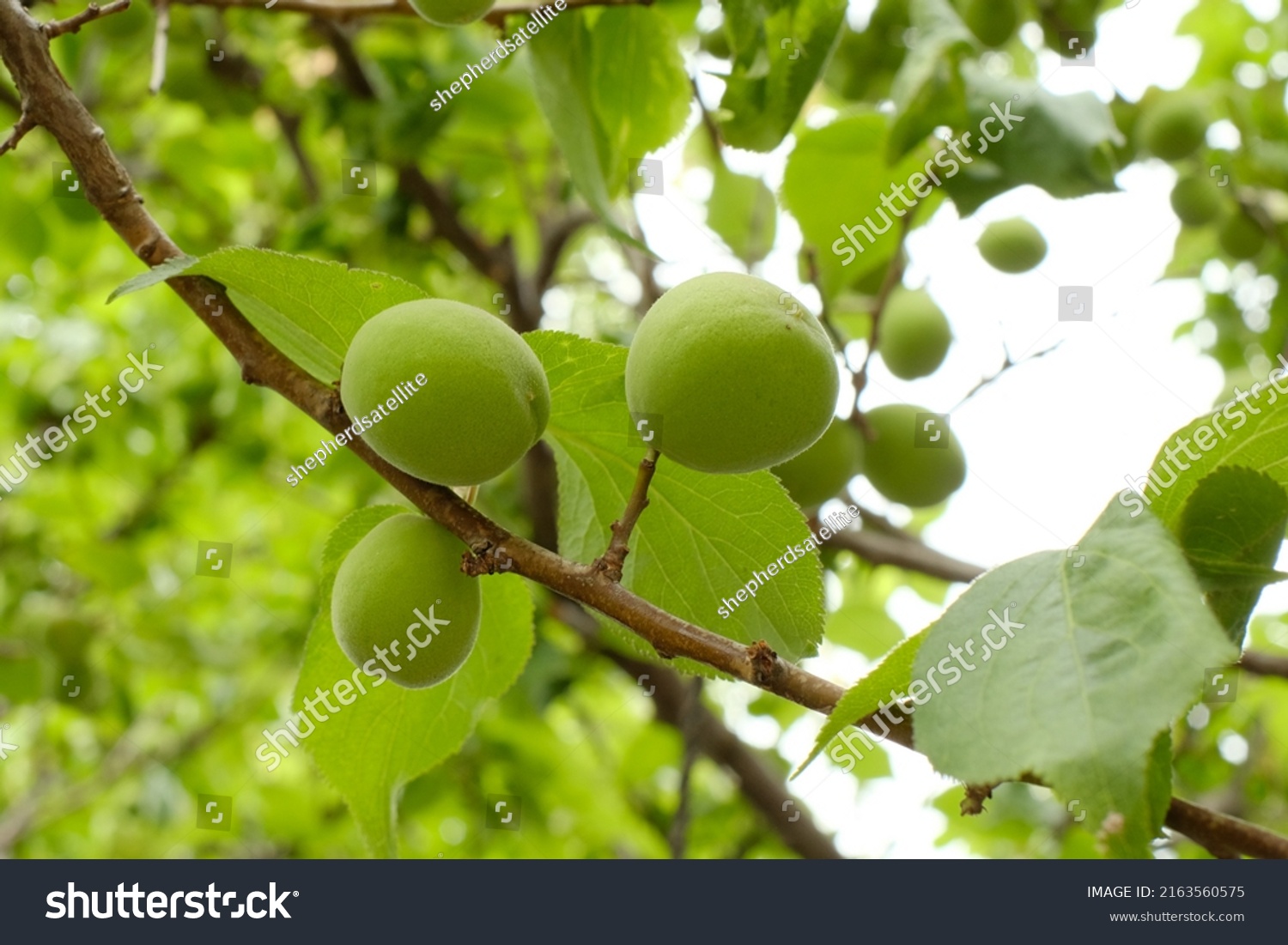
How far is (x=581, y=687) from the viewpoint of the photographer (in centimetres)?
452

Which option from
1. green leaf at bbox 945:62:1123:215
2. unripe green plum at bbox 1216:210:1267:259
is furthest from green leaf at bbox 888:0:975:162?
unripe green plum at bbox 1216:210:1267:259

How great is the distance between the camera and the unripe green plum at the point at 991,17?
2.37 meters

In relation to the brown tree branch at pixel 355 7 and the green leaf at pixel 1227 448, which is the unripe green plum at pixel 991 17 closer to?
the brown tree branch at pixel 355 7

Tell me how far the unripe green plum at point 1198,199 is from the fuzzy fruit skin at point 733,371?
2.28 metres

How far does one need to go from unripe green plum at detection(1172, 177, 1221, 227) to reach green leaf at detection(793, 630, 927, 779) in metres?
2.47

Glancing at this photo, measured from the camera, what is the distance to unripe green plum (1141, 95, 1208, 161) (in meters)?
2.78

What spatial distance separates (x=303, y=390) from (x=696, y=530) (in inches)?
20.5

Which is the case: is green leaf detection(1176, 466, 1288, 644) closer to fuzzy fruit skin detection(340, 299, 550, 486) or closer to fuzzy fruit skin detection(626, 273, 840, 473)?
fuzzy fruit skin detection(626, 273, 840, 473)

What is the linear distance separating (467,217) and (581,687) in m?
1.90

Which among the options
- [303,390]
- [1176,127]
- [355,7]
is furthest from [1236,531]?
[1176,127]

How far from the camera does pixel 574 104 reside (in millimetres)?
2000

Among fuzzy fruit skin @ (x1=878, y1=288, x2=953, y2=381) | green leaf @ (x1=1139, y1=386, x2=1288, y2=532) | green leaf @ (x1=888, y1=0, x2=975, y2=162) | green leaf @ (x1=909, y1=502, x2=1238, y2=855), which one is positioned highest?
green leaf @ (x1=888, y1=0, x2=975, y2=162)

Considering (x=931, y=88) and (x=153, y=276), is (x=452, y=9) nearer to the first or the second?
(x=153, y=276)

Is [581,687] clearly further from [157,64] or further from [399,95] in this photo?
[157,64]
